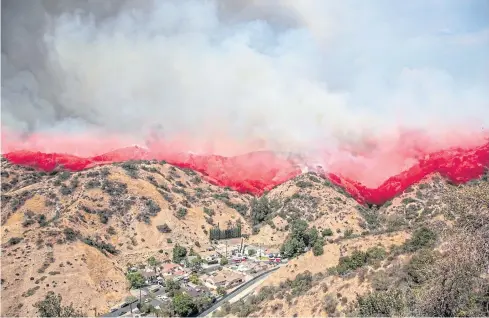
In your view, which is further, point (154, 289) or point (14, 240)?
point (14, 240)

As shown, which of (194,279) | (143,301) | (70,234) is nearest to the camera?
(143,301)

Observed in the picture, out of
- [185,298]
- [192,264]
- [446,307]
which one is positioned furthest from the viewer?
[192,264]

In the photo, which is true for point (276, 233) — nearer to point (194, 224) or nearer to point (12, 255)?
point (194, 224)

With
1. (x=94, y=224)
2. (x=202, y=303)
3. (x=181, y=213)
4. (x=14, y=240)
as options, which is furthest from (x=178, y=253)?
(x=14, y=240)

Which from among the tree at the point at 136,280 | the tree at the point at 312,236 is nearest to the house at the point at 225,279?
the tree at the point at 136,280

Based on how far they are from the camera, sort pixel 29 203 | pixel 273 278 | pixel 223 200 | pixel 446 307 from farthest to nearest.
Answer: pixel 223 200, pixel 29 203, pixel 273 278, pixel 446 307

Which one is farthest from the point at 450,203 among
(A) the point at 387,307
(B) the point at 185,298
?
(B) the point at 185,298

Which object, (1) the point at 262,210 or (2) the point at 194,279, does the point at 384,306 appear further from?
(1) the point at 262,210
